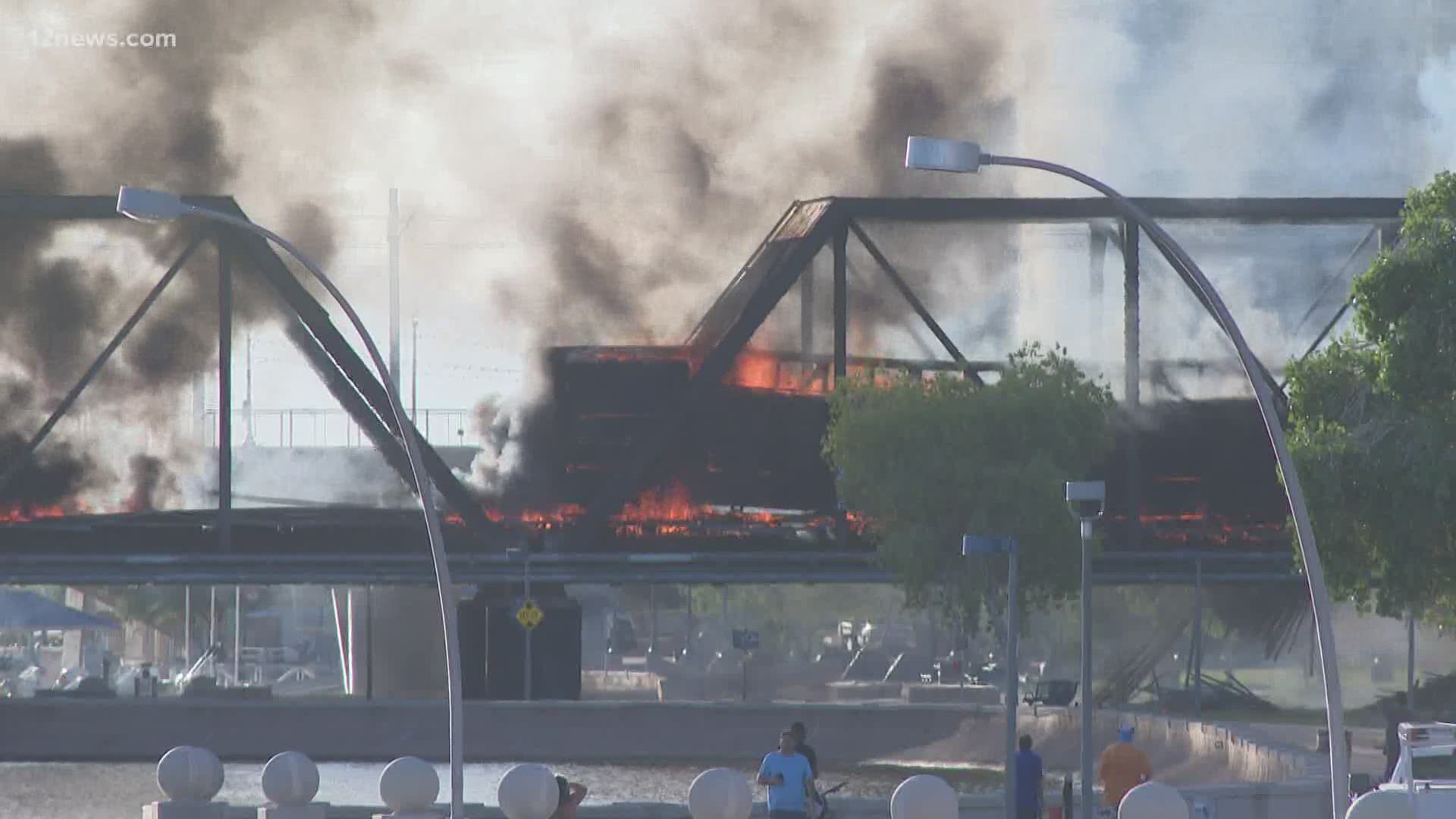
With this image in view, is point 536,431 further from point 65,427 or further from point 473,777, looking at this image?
point 473,777

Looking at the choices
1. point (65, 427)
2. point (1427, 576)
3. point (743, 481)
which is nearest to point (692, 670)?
point (743, 481)

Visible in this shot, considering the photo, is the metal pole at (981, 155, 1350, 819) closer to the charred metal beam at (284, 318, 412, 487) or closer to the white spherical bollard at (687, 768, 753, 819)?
the white spherical bollard at (687, 768, 753, 819)

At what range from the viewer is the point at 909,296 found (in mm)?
70500

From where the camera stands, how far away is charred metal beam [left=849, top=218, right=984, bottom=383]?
7000 centimetres

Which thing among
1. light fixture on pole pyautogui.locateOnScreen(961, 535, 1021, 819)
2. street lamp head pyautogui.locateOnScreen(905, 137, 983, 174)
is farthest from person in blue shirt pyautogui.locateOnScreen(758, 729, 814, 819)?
light fixture on pole pyautogui.locateOnScreen(961, 535, 1021, 819)

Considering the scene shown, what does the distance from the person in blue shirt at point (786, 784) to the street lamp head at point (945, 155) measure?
6.64 meters

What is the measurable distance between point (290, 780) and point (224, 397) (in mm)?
46063

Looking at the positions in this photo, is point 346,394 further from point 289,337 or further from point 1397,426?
point 1397,426

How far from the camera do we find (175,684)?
83.6 m

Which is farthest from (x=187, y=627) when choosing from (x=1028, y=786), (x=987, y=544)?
(x=1028, y=786)

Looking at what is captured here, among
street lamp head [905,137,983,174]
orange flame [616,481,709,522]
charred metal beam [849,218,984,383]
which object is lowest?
orange flame [616,481,709,522]

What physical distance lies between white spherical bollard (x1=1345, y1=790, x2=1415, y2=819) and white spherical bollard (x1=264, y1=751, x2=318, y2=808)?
11.2m

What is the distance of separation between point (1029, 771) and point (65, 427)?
5744 cm

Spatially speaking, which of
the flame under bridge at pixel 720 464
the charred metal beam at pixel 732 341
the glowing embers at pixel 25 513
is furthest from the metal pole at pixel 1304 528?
the glowing embers at pixel 25 513
